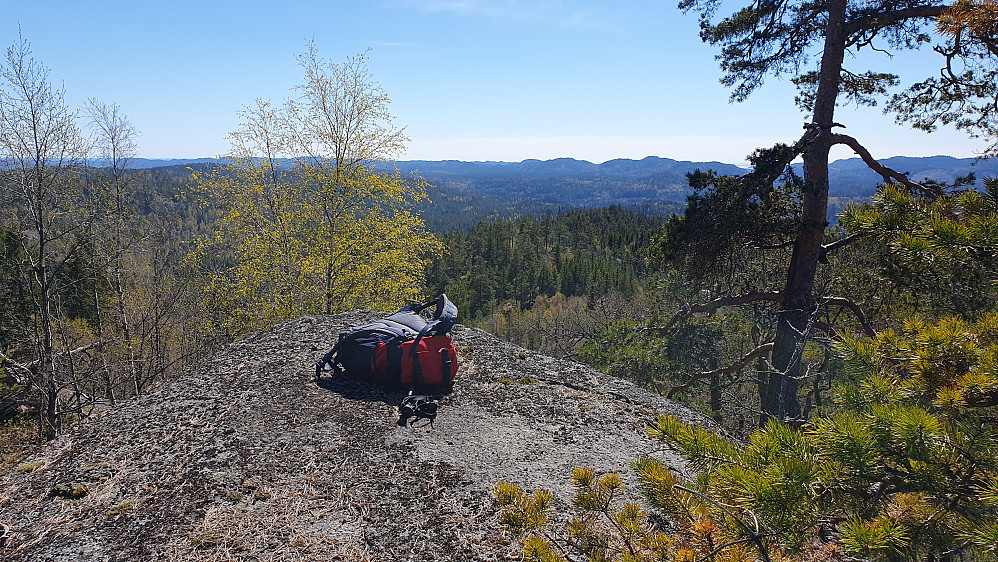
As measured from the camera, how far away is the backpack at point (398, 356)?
5254mm

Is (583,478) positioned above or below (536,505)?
above

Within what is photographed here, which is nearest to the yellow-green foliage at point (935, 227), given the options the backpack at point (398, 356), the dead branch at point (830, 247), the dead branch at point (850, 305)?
the backpack at point (398, 356)

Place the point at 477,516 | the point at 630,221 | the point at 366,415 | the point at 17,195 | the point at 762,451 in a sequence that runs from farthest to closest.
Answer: the point at 630,221 < the point at 17,195 < the point at 366,415 < the point at 477,516 < the point at 762,451

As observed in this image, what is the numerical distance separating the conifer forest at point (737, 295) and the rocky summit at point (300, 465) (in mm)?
581

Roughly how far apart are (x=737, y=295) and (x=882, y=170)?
272 cm

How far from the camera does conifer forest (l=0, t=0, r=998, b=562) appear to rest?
4.98ft

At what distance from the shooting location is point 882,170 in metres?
7.05

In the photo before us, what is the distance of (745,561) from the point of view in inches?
56.6

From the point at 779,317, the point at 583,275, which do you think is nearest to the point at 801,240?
the point at 779,317

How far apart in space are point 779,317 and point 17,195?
15028mm

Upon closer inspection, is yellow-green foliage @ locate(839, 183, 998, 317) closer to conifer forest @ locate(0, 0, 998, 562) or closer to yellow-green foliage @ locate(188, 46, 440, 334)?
conifer forest @ locate(0, 0, 998, 562)

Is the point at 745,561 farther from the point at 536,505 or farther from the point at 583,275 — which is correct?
the point at 583,275

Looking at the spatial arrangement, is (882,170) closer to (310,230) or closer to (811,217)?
(811,217)

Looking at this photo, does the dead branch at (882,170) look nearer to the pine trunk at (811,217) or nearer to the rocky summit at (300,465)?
the pine trunk at (811,217)
